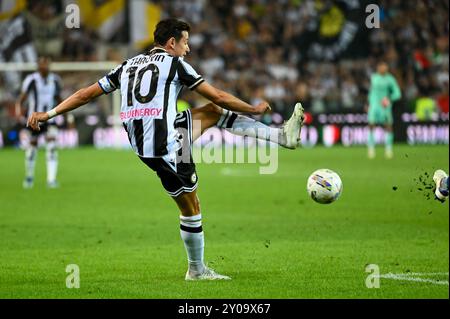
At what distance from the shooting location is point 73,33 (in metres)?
32.4

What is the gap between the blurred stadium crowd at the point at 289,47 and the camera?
31375 mm

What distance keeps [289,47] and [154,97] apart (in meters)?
25.7

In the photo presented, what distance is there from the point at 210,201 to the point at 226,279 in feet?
24.3

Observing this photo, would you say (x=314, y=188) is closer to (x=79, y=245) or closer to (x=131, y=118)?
(x=131, y=118)

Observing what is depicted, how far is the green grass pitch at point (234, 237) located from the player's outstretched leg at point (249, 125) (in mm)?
1264

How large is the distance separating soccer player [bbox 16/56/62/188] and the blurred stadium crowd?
12.2m

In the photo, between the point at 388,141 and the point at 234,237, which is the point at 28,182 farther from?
the point at 388,141

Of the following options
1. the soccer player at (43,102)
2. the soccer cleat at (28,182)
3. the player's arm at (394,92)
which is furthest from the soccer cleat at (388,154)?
the soccer cleat at (28,182)

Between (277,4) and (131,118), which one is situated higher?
(277,4)

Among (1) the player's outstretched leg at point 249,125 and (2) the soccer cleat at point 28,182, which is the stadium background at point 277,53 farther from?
(1) the player's outstretched leg at point 249,125

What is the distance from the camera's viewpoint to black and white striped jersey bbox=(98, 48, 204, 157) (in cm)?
798

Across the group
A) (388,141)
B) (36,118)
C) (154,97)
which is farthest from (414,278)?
(388,141)

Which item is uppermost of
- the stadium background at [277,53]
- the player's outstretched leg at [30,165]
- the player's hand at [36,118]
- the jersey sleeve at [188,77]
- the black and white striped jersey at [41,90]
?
the stadium background at [277,53]

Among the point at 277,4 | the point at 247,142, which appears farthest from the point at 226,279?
the point at 277,4
